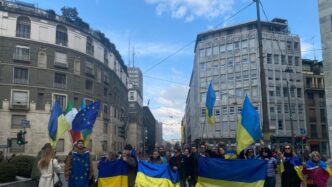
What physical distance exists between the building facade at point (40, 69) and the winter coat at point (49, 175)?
41.4 metres

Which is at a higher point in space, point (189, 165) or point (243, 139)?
point (243, 139)

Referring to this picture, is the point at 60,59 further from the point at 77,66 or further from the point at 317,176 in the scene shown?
the point at 317,176

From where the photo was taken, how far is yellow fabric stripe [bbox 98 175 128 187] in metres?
12.4

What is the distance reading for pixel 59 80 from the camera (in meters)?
55.7

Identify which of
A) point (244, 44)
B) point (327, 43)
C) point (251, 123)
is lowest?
point (251, 123)

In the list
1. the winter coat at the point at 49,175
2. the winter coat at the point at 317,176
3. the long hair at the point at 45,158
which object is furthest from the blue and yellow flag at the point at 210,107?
the long hair at the point at 45,158

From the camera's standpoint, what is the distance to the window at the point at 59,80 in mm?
55219

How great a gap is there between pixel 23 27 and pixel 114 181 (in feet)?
148

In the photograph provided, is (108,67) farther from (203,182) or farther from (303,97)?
(203,182)

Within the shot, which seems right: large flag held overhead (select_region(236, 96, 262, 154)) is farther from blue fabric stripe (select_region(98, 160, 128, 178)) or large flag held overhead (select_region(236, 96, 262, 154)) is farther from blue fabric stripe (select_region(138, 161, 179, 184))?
blue fabric stripe (select_region(98, 160, 128, 178))

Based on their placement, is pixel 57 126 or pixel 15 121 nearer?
pixel 57 126

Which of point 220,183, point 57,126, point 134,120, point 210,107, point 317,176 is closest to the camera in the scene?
point 317,176

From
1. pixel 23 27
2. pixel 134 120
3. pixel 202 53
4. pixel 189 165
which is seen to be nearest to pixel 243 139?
pixel 189 165

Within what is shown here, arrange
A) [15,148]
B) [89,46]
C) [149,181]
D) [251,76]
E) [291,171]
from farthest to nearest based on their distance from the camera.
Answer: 1. [251,76]
2. [89,46]
3. [15,148]
4. [149,181]
5. [291,171]
